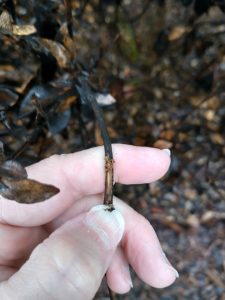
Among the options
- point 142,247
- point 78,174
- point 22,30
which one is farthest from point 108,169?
point 22,30

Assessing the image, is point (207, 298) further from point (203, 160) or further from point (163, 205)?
point (203, 160)

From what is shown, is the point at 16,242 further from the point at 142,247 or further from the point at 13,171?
the point at 13,171

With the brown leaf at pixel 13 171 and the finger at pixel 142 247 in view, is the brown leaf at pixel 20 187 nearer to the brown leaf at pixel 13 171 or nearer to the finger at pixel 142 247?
the brown leaf at pixel 13 171

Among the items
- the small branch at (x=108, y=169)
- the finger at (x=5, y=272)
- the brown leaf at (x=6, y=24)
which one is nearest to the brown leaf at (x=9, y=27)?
the brown leaf at (x=6, y=24)

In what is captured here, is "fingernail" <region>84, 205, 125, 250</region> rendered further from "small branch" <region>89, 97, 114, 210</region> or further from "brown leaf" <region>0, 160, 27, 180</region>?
"brown leaf" <region>0, 160, 27, 180</region>

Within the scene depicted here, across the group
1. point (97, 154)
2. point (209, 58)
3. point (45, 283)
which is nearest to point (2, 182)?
point (45, 283)

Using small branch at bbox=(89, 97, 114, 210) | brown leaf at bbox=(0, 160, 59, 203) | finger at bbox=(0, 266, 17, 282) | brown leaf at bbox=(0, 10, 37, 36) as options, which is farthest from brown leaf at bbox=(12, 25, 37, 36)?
finger at bbox=(0, 266, 17, 282)
